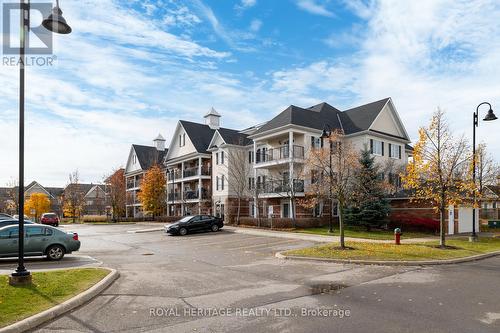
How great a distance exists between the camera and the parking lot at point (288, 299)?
6.77 meters

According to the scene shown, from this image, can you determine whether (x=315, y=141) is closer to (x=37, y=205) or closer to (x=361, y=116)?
(x=361, y=116)

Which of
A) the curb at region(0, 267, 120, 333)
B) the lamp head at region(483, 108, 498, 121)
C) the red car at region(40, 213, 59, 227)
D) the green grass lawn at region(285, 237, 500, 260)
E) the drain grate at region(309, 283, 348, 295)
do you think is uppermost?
the lamp head at region(483, 108, 498, 121)

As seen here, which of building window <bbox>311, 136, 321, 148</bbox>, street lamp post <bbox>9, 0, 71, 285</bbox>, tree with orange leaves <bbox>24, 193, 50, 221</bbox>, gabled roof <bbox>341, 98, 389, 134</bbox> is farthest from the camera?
tree with orange leaves <bbox>24, 193, 50, 221</bbox>

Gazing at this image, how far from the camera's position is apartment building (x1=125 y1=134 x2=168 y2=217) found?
6097 centimetres

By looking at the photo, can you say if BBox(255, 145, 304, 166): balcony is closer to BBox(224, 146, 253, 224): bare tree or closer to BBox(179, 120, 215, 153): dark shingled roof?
BBox(224, 146, 253, 224): bare tree

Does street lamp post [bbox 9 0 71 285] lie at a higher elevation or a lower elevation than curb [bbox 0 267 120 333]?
higher

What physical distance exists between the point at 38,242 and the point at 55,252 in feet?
2.56

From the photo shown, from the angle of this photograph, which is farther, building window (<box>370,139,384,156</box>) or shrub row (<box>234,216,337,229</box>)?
building window (<box>370,139,384,156</box>)

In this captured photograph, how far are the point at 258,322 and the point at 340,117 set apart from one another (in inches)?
1355

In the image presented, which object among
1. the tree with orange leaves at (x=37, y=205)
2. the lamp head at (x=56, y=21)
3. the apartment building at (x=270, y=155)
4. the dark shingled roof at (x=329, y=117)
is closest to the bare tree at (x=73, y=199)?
the tree with orange leaves at (x=37, y=205)

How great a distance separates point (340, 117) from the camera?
39156 mm

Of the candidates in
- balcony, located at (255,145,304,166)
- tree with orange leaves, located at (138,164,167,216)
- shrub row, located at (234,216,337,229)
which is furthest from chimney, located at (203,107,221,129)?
shrub row, located at (234,216,337,229)

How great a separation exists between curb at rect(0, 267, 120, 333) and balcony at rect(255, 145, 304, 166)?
24423 millimetres

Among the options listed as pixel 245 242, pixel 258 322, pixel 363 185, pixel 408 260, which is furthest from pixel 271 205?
pixel 258 322
